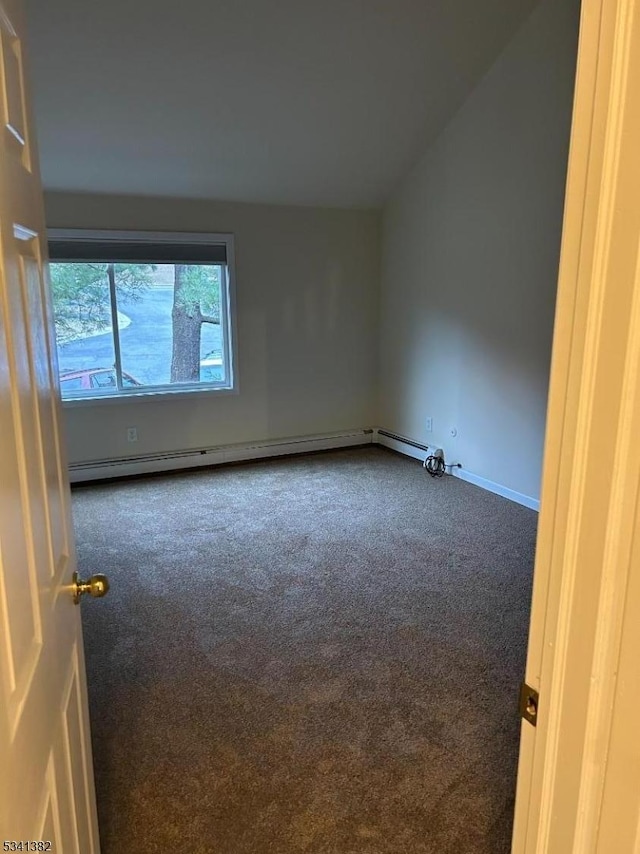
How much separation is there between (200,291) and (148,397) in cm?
95

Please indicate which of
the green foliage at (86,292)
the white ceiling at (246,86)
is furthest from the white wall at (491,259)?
the green foliage at (86,292)

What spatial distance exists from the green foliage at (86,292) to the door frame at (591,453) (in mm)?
4420

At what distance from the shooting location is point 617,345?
63cm

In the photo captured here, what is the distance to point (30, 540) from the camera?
861mm

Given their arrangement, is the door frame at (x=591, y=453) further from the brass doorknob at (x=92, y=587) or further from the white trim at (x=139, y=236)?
the white trim at (x=139, y=236)

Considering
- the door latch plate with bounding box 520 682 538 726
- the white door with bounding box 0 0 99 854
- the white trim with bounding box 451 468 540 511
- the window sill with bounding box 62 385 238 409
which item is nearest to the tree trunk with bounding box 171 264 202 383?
the window sill with bounding box 62 385 238 409

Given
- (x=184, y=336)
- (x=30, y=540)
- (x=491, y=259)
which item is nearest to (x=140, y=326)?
(x=184, y=336)

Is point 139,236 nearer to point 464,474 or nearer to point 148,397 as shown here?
point 148,397

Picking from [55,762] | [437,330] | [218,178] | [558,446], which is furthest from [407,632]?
[218,178]

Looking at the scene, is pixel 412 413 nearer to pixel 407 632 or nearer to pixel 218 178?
pixel 218 178

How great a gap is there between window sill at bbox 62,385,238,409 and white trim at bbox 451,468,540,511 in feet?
6.42

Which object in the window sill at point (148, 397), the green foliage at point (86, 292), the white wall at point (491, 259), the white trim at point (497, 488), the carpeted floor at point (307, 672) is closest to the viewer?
the carpeted floor at point (307, 672)

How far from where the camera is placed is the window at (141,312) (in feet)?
14.9

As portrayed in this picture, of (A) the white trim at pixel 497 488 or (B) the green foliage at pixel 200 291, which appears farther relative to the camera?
(B) the green foliage at pixel 200 291
